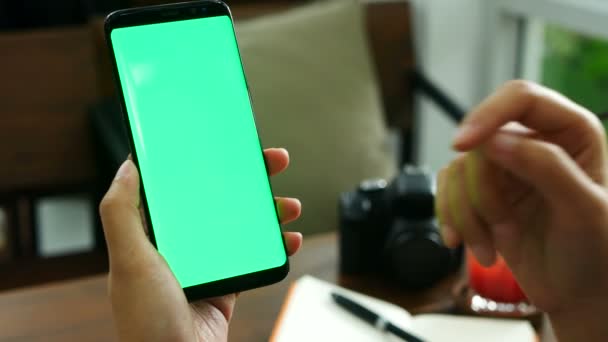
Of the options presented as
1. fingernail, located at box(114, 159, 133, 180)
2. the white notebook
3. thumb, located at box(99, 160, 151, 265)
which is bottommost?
the white notebook

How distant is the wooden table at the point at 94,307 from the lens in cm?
68

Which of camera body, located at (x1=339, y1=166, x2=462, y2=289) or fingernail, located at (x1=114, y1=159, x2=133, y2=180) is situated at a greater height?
fingernail, located at (x1=114, y1=159, x2=133, y2=180)

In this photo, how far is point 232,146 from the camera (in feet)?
1.92

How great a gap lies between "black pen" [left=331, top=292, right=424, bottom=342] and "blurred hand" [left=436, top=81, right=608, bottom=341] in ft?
0.63

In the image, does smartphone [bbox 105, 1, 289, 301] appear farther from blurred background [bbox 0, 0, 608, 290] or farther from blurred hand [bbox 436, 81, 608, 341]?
blurred background [bbox 0, 0, 608, 290]

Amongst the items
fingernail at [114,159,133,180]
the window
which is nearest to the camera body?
fingernail at [114,159,133,180]

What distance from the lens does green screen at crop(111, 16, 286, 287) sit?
1.82 feet

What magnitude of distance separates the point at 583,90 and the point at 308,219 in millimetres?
678

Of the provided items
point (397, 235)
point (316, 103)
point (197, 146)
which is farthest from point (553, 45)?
point (197, 146)

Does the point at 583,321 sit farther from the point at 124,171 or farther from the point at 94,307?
the point at 94,307

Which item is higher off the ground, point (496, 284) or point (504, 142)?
point (504, 142)

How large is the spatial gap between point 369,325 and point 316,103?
556mm

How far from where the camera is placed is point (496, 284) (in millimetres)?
723

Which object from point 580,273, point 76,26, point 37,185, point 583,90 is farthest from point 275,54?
point 580,273
